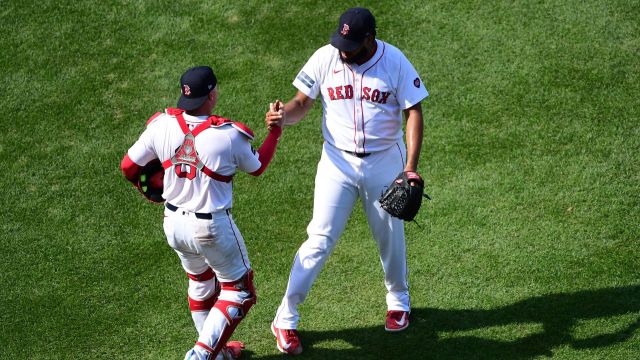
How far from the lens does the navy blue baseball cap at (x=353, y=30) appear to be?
5648 millimetres

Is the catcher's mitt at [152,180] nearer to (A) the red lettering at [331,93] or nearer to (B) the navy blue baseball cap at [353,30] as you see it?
(A) the red lettering at [331,93]

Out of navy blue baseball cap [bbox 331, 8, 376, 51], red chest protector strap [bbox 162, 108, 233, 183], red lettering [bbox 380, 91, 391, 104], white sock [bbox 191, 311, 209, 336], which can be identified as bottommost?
white sock [bbox 191, 311, 209, 336]

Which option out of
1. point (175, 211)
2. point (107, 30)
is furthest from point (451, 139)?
point (107, 30)

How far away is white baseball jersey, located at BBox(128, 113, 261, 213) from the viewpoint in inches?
216

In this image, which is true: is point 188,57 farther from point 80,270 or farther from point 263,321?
point 263,321

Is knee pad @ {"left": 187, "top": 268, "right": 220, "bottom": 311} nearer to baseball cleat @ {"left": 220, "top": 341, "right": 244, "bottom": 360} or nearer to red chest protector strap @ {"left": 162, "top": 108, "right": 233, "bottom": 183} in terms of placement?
baseball cleat @ {"left": 220, "top": 341, "right": 244, "bottom": 360}

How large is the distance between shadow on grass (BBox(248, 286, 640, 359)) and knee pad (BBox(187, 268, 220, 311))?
1.74 feet

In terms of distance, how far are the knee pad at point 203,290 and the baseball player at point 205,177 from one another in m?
0.10

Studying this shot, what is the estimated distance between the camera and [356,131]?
5.93 metres

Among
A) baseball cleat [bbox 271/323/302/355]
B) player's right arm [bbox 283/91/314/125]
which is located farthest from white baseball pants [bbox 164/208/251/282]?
player's right arm [bbox 283/91/314/125]

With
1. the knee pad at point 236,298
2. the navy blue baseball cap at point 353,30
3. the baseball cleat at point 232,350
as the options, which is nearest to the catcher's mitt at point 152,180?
the knee pad at point 236,298

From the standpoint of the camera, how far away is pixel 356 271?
6996 mm

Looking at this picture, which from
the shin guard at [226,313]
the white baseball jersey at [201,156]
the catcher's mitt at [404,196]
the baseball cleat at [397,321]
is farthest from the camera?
the baseball cleat at [397,321]

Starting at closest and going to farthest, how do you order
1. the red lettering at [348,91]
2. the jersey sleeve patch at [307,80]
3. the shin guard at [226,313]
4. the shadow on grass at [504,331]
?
the shin guard at [226,313] → the red lettering at [348,91] → the jersey sleeve patch at [307,80] → the shadow on grass at [504,331]
